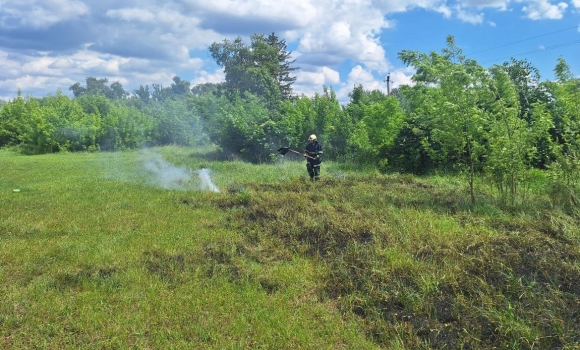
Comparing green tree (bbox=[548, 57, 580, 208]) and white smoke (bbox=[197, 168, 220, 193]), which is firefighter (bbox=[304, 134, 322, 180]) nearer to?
white smoke (bbox=[197, 168, 220, 193])

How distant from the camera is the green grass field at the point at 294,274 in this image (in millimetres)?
3539

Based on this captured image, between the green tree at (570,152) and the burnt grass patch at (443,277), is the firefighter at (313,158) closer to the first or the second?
the burnt grass patch at (443,277)

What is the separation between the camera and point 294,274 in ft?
15.7

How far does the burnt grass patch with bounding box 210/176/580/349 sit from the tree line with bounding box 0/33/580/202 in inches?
59.2

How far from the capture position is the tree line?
720 centimetres

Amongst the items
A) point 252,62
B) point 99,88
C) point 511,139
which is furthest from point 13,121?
point 99,88

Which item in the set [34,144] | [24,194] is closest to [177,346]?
[24,194]

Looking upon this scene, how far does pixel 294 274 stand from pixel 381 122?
34.4ft

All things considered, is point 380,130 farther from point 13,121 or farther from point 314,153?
point 13,121

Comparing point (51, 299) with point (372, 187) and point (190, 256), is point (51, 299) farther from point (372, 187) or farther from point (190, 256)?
point (372, 187)

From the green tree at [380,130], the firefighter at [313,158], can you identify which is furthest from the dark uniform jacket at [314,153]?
the green tree at [380,130]

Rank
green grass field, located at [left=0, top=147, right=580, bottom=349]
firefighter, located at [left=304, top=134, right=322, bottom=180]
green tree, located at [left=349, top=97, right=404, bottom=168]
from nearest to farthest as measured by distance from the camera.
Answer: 1. green grass field, located at [left=0, top=147, right=580, bottom=349]
2. firefighter, located at [left=304, top=134, right=322, bottom=180]
3. green tree, located at [left=349, top=97, right=404, bottom=168]

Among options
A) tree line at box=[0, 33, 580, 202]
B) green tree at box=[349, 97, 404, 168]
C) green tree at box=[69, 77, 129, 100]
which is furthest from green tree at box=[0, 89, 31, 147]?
green tree at box=[69, 77, 129, 100]

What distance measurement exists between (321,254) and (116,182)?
26.4 ft
